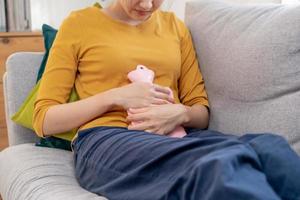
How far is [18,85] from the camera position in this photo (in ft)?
4.29

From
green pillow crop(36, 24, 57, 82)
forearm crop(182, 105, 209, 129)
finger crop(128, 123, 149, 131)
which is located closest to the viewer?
finger crop(128, 123, 149, 131)

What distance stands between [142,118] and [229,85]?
0.26 metres

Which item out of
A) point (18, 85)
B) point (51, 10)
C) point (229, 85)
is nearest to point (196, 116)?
point (229, 85)

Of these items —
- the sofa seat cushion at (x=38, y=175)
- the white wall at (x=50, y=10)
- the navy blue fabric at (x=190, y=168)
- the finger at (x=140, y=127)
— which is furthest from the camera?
the white wall at (x=50, y=10)

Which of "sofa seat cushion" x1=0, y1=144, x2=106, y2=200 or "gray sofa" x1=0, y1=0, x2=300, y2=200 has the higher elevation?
"gray sofa" x1=0, y1=0, x2=300, y2=200

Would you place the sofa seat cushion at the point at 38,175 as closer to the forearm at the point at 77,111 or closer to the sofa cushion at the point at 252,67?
the forearm at the point at 77,111

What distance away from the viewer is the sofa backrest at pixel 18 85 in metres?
1.30

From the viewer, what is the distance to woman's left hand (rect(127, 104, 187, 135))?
3.44ft

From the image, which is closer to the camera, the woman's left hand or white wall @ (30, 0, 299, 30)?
the woman's left hand

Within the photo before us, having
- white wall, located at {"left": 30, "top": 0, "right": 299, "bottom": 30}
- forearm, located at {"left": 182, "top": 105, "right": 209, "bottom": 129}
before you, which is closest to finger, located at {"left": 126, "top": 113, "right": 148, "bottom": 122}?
forearm, located at {"left": 182, "top": 105, "right": 209, "bottom": 129}

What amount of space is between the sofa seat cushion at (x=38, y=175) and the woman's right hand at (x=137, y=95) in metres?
0.23

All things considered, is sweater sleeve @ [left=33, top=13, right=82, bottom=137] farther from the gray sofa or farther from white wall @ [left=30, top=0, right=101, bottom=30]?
white wall @ [left=30, top=0, right=101, bottom=30]

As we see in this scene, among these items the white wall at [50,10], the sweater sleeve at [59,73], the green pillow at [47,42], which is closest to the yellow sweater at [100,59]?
the sweater sleeve at [59,73]

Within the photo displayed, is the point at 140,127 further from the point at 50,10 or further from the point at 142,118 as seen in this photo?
the point at 50,10
